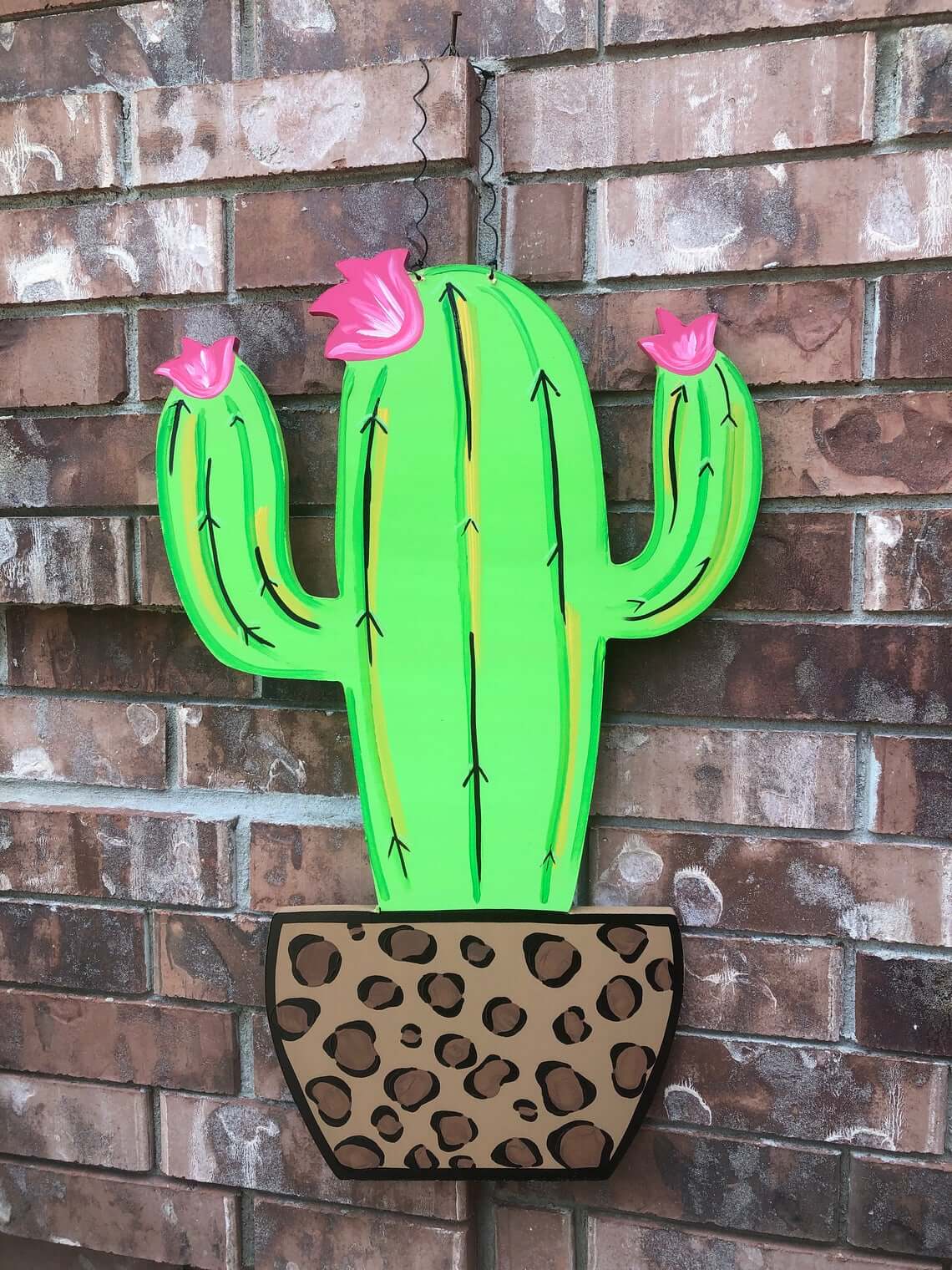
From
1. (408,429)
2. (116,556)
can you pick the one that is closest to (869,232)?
(408,429)

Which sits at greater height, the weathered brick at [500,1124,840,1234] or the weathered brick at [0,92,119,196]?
the weathered brick at [0,92,119,196]

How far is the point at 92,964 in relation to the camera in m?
0.97

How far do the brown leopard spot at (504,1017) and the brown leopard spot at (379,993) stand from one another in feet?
0.27

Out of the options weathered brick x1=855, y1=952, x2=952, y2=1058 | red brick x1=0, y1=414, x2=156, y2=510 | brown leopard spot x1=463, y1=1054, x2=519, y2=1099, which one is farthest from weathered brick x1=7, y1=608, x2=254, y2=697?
weathered brick x1=855, y1=952, x2=952, y2=1058

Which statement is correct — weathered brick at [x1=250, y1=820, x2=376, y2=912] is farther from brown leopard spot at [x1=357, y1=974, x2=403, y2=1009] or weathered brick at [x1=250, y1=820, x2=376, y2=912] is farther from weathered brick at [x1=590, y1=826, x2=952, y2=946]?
weathered brick at [x1=590, y1=826, x2=952, y2=946]

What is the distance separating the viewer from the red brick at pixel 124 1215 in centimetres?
97

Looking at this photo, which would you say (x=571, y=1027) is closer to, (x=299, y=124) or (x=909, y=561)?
(x=909, y=561)

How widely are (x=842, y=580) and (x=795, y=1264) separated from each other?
2.09 feet

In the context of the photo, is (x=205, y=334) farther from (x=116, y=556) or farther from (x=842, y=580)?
(x=842, y=580)

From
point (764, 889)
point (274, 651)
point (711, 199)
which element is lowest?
point (764, 889)

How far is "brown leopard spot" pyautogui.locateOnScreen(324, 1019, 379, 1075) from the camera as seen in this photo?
2.86ft

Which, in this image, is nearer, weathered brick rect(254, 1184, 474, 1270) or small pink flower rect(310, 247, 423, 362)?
small pink flower rect(310, 247, 423, 362)

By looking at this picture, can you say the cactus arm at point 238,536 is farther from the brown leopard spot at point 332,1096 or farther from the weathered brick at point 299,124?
the brown leopard spot at point 332,1096

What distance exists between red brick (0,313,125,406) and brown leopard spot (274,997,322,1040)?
61cm
